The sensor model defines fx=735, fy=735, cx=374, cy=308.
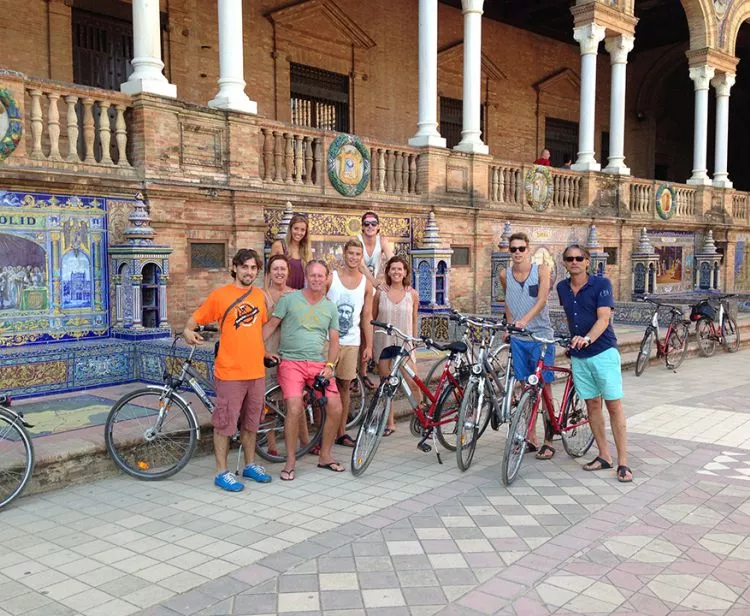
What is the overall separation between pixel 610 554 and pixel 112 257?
6.16 metres

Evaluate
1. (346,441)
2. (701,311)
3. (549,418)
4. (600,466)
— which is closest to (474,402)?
(549,418)

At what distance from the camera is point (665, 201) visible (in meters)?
19.2

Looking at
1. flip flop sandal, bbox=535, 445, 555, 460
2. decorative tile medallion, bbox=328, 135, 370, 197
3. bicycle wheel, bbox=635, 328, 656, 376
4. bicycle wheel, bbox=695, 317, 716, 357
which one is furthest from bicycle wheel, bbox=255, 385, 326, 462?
bicycle wheel, bbox=695, 317, 716, 357

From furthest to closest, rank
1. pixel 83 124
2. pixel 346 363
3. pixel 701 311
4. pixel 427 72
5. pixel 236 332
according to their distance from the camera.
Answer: pixel 427 72, pixel 701 311, pixel 83 124, pixel 346 363, pixel 236 332

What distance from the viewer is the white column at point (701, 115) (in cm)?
1959

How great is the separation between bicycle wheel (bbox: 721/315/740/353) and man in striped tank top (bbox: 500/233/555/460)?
27.5ft

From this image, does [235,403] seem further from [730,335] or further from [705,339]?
[730,335]

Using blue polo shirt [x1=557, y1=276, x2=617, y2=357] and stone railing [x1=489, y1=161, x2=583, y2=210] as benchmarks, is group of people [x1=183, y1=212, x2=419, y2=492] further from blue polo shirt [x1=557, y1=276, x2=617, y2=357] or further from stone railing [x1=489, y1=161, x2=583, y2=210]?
stone railing [x1=489, y1=161, x2=583, y2=210]

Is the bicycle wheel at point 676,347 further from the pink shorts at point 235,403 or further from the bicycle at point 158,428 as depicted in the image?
the pink shorts at point 235,403

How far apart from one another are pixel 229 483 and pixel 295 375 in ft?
3.02

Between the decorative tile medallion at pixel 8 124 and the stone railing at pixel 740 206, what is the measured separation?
66.6 feet

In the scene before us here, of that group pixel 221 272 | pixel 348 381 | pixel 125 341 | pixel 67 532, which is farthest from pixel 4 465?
pixel 221 272

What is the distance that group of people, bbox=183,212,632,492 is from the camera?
528 centimetres

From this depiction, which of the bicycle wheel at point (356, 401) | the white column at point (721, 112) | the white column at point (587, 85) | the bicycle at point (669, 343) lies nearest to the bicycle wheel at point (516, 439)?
the bicycle wheel at point (356, 401)
